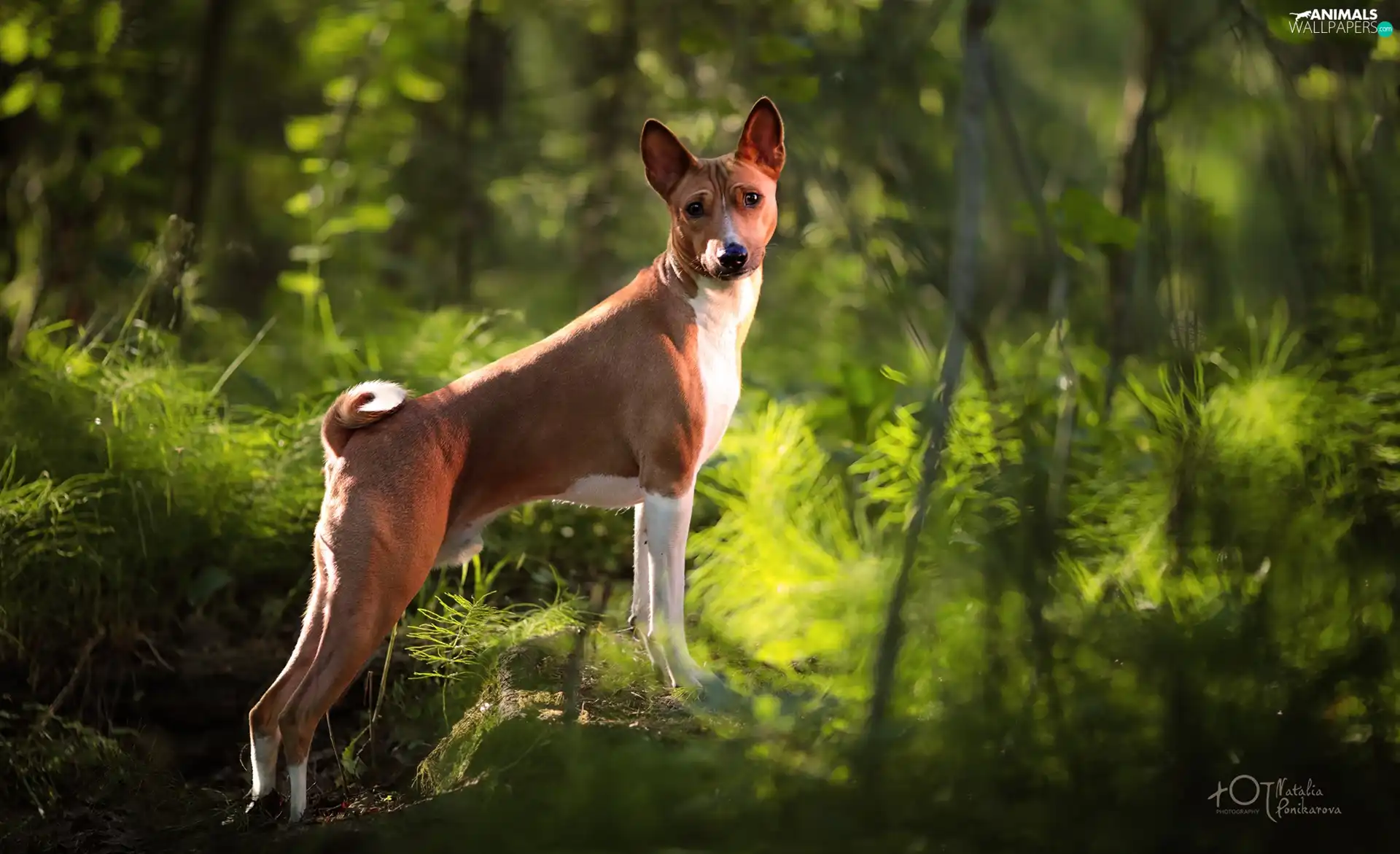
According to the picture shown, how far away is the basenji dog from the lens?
9.90 feet

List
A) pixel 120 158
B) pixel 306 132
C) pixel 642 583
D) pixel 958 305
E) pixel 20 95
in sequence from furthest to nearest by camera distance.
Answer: pixel 306 132
pixel 120 158
pixel 20 95
pixel 642 583
pixel 958 305

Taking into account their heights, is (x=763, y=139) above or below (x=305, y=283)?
below

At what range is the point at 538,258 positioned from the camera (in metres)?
10.8

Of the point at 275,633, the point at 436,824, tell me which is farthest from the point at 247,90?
the point at 436,824

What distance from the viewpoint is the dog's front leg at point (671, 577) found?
10.6 feet

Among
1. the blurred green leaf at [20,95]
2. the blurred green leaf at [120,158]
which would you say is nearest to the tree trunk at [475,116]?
the blurred green leaf at [120,158]

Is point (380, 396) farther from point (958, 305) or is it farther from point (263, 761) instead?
point (958, 305)

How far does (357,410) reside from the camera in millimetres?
3141

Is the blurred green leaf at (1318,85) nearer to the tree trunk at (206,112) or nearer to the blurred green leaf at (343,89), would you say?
the blurred green leaf at (343,89)

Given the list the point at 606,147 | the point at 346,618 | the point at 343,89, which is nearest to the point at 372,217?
the point at 343,89

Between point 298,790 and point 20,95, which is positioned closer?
point 298,790

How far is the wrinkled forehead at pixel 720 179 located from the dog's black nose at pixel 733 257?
169 millimetres

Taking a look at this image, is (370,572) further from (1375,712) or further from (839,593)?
(1375,712)

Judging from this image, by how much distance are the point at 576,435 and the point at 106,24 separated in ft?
12.7
